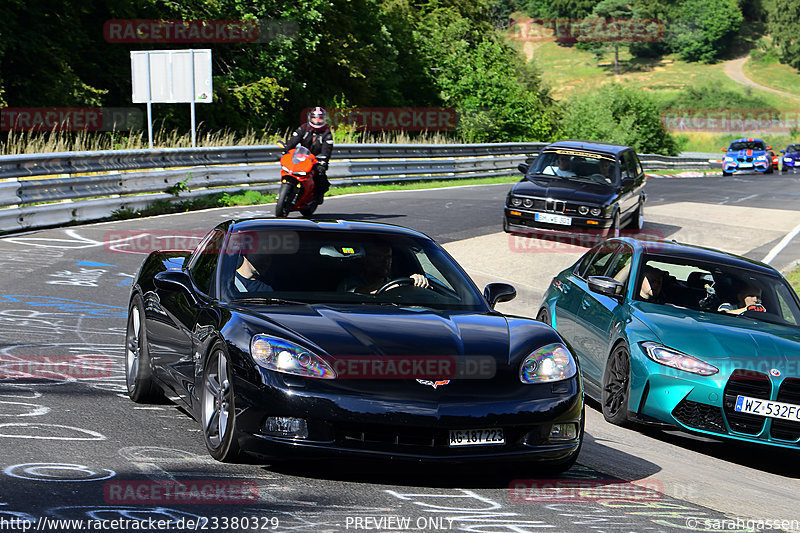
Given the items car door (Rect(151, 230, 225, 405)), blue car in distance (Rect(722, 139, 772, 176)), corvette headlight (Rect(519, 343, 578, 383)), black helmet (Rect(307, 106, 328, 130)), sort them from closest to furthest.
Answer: corvette headlight (Rect(519, 343, 578, 383)), car door (Rect(151, 230, 225, 405)), black helmet (Rect(307, 106, 328, 130)), blue car in distance (Rect(722, 139, 772, 176))

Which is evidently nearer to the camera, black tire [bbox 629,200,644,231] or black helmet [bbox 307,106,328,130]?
black helmet [bbox 307,106,328,130]

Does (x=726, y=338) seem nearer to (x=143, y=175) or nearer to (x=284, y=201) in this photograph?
(x=284, y=201)

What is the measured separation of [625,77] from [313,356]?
563 feet

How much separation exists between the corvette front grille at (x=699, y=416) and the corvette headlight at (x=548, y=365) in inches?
Answer: 71.1

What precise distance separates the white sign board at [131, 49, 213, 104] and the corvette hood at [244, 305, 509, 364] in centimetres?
1935

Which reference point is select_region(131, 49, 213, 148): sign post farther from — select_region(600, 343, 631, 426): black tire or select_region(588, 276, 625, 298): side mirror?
select_region(600, 343, 631, 426): black tire

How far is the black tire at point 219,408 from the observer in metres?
5.55

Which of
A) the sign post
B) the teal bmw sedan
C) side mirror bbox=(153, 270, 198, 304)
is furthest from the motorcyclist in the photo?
side mirror bbox=(153, 270, 198, 304)

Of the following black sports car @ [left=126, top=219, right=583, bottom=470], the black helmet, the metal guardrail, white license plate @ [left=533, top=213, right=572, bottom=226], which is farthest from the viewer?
white license plate @ [left=533, top=213, right=572, bottom=226]

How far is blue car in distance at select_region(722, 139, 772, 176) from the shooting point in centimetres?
5516

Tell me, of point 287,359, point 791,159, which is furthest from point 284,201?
point 791,159

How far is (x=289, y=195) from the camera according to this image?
56.3ft

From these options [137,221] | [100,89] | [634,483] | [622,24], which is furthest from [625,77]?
[634,483]

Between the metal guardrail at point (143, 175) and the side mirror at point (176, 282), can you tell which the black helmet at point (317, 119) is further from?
the side mirror at point (176, 282)
